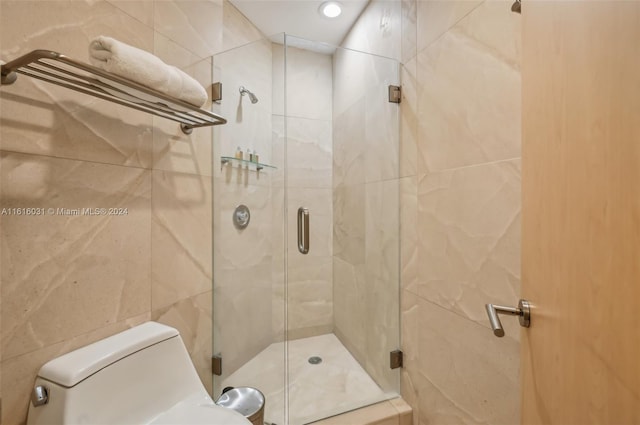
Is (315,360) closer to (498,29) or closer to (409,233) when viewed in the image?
(409,233)

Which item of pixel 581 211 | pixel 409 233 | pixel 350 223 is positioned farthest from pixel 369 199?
pixel 581 211

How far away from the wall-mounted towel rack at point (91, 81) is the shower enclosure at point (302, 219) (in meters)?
0.44

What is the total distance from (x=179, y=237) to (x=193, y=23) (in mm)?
1055

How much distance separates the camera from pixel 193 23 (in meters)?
1.49

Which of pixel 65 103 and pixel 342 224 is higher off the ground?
pixel 65 103

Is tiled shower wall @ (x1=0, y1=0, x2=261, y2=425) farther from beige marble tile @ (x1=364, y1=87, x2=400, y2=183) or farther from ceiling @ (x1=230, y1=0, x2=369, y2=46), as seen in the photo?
beige marble tile @ (x1=364, y1=87, x2=400, y2=183)

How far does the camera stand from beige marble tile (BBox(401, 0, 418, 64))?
59.4 inches

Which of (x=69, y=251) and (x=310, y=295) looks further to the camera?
(x=310, y=295)

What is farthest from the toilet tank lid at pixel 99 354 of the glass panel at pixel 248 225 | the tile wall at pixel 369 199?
the tile wall at pixel 369 199

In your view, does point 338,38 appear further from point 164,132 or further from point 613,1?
point 613,1

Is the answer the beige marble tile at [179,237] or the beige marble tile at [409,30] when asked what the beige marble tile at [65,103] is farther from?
the beige marble tile at [409,30]

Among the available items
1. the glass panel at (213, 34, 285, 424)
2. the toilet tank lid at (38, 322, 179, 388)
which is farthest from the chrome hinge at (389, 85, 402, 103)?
the toilet tank lid at (38, 322, 179, 388)

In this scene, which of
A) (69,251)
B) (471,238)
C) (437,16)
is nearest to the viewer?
(69,251)

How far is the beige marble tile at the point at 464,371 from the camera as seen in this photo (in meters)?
1.04
